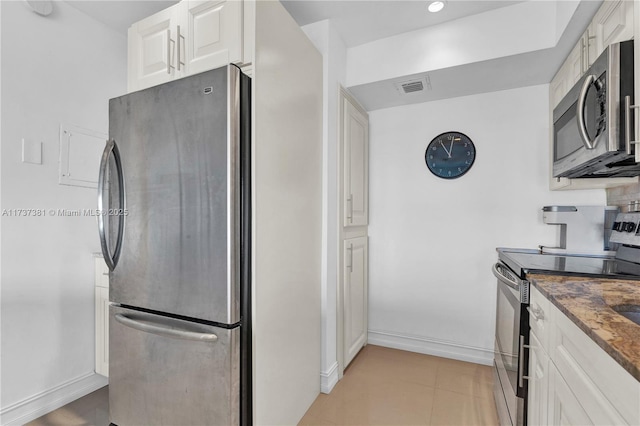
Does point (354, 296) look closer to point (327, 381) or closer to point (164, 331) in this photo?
point (327, 381)

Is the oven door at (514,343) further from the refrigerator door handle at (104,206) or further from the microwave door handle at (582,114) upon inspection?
the refrigerator door handle at (104,206)

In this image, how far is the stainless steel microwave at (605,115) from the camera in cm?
108

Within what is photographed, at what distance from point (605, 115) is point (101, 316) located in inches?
110

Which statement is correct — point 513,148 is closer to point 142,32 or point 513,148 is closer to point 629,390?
point 629,390

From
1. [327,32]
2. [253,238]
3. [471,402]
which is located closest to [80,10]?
[327,32]

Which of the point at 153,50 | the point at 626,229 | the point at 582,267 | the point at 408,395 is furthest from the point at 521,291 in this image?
the point at 153,50

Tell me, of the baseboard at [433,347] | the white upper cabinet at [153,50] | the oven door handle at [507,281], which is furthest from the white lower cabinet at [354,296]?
the white upper cabinet at [153,50]

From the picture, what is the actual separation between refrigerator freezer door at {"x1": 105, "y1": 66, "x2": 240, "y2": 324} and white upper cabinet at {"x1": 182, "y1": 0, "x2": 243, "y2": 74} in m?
0.18

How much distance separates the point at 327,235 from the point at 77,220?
5.31ft

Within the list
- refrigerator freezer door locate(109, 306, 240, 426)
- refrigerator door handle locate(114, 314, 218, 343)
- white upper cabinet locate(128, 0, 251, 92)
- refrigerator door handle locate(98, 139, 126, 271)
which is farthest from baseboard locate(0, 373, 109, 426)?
white upper cabinet locate(128, 0, 251, 92)

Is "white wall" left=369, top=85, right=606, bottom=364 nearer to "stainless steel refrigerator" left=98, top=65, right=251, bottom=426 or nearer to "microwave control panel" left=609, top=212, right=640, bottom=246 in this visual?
"microwave control panel" left=609, top=212, right=640, bottom=246

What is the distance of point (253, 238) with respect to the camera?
1367 mm

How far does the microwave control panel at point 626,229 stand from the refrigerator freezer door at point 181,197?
1988mm

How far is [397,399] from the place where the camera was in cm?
196
